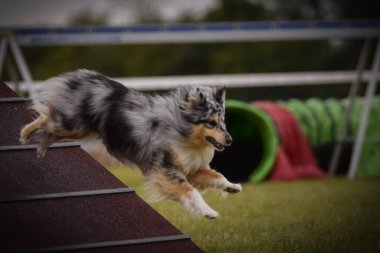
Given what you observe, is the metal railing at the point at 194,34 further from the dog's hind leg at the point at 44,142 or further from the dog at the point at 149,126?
the dog's hind leg at the point at 44,142

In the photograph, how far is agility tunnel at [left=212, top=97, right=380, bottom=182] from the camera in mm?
8859

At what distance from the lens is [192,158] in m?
4.48

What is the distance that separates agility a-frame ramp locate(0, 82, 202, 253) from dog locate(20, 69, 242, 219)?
14 cm

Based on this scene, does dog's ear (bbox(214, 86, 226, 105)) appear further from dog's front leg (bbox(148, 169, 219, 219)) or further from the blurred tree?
the blurred tree

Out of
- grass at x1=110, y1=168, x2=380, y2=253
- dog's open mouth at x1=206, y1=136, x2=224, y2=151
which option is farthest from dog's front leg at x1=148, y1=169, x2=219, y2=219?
grass at x1=110, y1=168, x2=380, y2=253

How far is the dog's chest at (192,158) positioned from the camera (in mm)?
4426

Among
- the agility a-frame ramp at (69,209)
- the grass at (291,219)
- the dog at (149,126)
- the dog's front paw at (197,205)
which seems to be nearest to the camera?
the agility a-frame ramp at (69,209)

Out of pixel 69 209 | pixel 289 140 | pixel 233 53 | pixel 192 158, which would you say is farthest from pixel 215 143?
pixel 233 53

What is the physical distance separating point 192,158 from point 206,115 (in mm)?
319

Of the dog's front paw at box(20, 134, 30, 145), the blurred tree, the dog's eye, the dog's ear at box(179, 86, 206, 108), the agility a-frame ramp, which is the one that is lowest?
the blurred tree

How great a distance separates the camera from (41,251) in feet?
12.9

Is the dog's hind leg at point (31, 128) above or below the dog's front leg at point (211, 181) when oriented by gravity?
above

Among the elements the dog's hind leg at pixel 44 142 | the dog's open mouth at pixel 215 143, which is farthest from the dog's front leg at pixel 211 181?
the dog's hind leg at pixel 44 142

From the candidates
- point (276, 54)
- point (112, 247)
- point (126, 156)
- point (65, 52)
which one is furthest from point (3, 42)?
point (65, 52)
